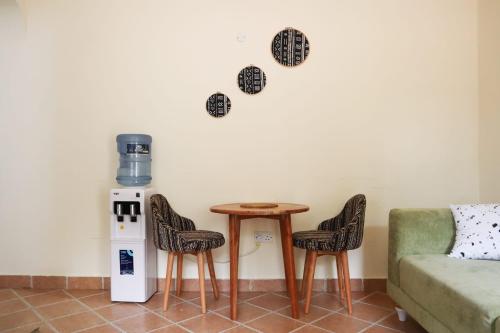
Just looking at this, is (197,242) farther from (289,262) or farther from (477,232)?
(477,232)

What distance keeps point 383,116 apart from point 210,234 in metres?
1.82

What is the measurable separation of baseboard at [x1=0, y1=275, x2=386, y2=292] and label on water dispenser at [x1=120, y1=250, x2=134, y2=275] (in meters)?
0.38

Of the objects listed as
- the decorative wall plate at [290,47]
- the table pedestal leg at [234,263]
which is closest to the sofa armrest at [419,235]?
the table pedestal leg at [234,263]

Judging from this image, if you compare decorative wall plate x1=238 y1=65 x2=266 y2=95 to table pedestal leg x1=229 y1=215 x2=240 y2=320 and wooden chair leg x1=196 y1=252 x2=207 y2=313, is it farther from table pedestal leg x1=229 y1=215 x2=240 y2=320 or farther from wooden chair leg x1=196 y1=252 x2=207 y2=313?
wooden chair leg x1=196 y1=252 x2=207 y2=313

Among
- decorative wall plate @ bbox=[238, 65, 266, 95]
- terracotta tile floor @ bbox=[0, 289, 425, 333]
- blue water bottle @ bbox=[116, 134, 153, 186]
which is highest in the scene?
decorative wall plate @ bbox=[238, 65, 266, 95]

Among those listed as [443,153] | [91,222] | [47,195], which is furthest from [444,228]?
[47,195]

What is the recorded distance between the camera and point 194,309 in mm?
2678

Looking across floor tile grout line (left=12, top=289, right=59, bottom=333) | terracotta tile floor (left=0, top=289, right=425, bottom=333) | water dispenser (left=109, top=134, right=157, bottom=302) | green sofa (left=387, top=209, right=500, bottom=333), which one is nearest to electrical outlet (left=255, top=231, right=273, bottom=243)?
terracotta tile floor (left=0, top=289, right=425, bottom=333)

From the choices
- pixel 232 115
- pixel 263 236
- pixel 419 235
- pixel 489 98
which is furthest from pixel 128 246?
pixel 489 98

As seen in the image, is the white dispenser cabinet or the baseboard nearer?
the white dispenser cabinet

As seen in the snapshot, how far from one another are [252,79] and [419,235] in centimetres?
185

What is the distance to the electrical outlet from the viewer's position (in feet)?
10.2

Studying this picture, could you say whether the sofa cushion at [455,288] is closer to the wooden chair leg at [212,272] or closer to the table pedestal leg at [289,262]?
the table pedestal leg at [289,262]

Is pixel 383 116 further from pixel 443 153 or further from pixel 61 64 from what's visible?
pixel 61 64
